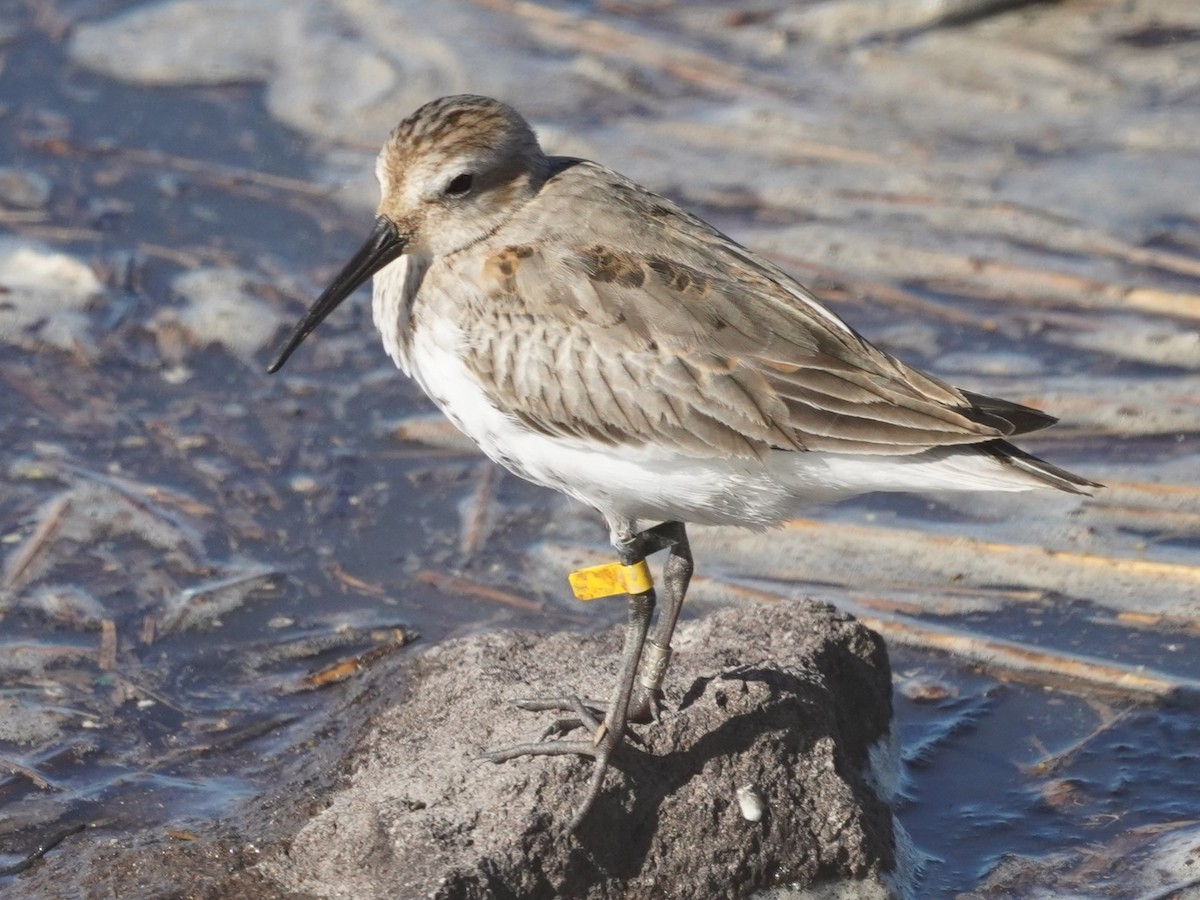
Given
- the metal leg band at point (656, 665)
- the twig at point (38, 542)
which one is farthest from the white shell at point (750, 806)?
the twig at point (38, 542)

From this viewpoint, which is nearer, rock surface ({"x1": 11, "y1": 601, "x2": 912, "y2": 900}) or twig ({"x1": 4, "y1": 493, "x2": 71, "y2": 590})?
rock surface ({"x1": 11, "y1": 601, "x2": 912, "y2": 900})

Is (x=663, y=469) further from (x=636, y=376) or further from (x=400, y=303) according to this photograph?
(x=400, y=303)

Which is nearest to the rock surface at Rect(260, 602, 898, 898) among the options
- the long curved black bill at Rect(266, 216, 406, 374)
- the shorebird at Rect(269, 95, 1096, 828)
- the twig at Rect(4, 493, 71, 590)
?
the shorebird at Rect(269, 95, 1096, 828)

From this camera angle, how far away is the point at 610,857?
195 inches

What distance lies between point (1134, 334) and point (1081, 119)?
2.19 metres

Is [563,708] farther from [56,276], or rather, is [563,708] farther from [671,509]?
[56,276]

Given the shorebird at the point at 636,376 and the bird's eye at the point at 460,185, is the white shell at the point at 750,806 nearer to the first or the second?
the shorebird at the point at 636,376

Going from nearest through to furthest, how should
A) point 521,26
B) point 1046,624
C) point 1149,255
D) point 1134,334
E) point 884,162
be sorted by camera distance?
point 1046,624 → point 1134,334 → point 1149,255 → point 884,162 → point 521,26

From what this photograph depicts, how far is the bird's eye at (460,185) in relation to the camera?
216 inches

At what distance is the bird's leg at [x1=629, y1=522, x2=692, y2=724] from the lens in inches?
211

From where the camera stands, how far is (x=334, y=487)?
7453mm

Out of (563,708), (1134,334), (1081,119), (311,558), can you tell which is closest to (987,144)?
(1081,119)

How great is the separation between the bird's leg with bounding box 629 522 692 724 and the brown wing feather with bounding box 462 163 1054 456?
1.82 ft

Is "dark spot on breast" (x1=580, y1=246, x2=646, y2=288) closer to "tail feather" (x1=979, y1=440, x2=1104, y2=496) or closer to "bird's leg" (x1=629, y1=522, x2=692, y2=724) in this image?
"bird's leg" (x1=629, y1=522, x2=692, y2=724)
